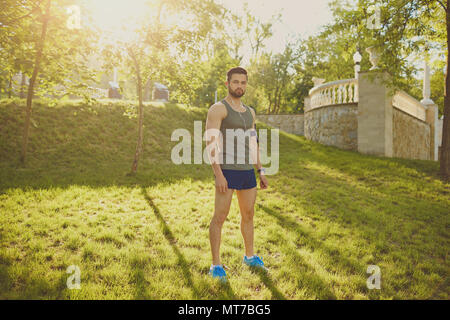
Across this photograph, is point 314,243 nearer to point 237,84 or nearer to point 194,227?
point 194,227

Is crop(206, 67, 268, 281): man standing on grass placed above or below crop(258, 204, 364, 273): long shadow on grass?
above

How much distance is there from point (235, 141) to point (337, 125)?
12538 mm

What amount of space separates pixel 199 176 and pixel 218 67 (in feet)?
86.2

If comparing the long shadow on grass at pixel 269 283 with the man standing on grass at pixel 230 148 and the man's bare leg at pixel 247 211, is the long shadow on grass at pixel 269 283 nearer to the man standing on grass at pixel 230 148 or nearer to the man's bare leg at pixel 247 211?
the man's bare leg at pixel 247 211

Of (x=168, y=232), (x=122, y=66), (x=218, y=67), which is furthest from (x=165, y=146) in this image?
(x=218, y=67)

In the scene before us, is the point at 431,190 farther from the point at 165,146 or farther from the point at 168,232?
the point at 165,146

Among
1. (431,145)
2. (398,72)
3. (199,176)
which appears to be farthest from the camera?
(431,145)

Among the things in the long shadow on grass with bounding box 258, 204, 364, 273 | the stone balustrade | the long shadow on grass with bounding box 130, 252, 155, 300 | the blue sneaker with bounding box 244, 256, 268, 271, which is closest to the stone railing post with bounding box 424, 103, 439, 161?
the stone balustrade

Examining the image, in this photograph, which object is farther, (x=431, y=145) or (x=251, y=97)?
(x=251, y=97)

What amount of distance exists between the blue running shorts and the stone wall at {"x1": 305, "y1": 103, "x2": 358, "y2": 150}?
12.0 meters

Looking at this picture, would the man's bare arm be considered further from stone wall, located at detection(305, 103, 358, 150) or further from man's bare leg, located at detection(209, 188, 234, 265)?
stone wall, located at detection(305, 103, 358, 150)

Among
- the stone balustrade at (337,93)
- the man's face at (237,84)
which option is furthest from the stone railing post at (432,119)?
the man's face at (237,84)

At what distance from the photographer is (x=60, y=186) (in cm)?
727

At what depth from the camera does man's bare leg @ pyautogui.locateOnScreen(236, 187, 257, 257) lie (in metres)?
3.22
